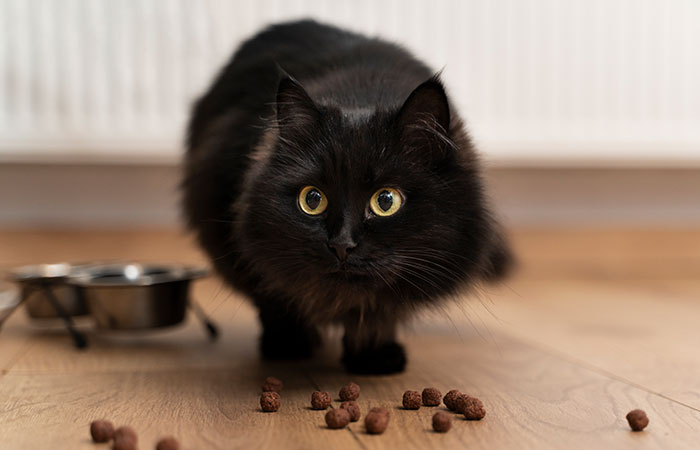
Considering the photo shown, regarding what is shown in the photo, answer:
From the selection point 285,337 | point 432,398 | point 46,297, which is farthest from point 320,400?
point 46,297

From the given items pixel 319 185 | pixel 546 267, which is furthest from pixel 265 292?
pixel 546 267

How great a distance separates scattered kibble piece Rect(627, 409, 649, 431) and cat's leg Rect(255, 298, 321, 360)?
65cm

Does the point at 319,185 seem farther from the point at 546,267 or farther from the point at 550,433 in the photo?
the point at 546,267

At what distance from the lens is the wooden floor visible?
1035 millimetres

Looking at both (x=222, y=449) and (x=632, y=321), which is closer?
(x=222, y=449)

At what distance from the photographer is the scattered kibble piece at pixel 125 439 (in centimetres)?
93

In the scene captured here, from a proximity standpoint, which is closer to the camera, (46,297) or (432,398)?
(432,398)

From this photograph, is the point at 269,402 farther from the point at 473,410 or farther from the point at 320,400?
the point at 473,410

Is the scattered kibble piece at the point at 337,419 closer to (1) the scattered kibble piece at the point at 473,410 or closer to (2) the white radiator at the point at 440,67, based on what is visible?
(1) the scattered kibble piece at the point at 473,410

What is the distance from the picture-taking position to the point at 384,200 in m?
1.19

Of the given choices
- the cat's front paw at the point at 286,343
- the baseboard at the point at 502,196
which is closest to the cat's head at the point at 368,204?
the cat's front paw at the point at 286,343

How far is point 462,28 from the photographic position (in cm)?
258

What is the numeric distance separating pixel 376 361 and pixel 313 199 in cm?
38

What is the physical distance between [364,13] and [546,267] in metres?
1.19
